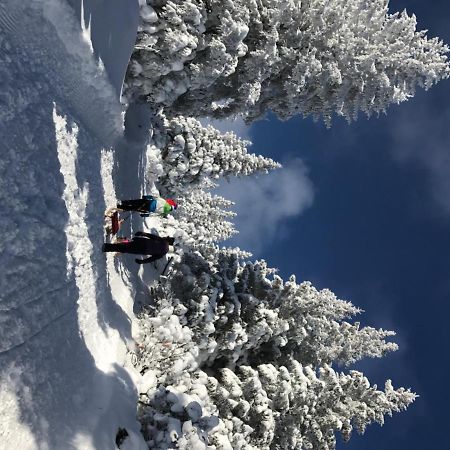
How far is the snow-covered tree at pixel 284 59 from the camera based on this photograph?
473 inches

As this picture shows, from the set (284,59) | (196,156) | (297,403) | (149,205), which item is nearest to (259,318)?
(297,403)

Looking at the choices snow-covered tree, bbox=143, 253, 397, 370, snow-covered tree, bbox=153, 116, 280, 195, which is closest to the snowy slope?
snow-covered tree, bbox=143, 253, 397, 370

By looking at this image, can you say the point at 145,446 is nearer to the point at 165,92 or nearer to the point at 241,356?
the point at 241,356

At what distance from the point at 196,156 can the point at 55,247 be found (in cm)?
1219

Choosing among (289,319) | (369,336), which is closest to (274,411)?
(289,319)

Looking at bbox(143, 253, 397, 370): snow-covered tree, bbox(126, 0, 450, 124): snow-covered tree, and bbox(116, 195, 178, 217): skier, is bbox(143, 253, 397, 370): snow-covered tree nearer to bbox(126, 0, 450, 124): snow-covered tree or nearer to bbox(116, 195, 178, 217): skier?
bbox(116, 195, 178, 217): skier

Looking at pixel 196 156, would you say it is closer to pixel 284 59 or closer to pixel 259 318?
pixel 284 59

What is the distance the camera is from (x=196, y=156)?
1950cm

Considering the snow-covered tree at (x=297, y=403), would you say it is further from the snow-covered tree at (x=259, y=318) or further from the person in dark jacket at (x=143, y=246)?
the person in dark jacket at (x=143, y=246)

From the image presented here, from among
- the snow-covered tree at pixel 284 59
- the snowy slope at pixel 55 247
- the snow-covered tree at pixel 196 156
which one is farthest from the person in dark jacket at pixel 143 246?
the snow-covered tree at pixel 196 156

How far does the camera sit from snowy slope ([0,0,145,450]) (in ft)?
20.7

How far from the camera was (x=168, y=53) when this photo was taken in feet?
38.0

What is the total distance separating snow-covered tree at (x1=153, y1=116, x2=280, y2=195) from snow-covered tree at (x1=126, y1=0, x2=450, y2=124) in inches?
68.8

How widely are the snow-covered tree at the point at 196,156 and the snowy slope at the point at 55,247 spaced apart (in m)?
6.26
